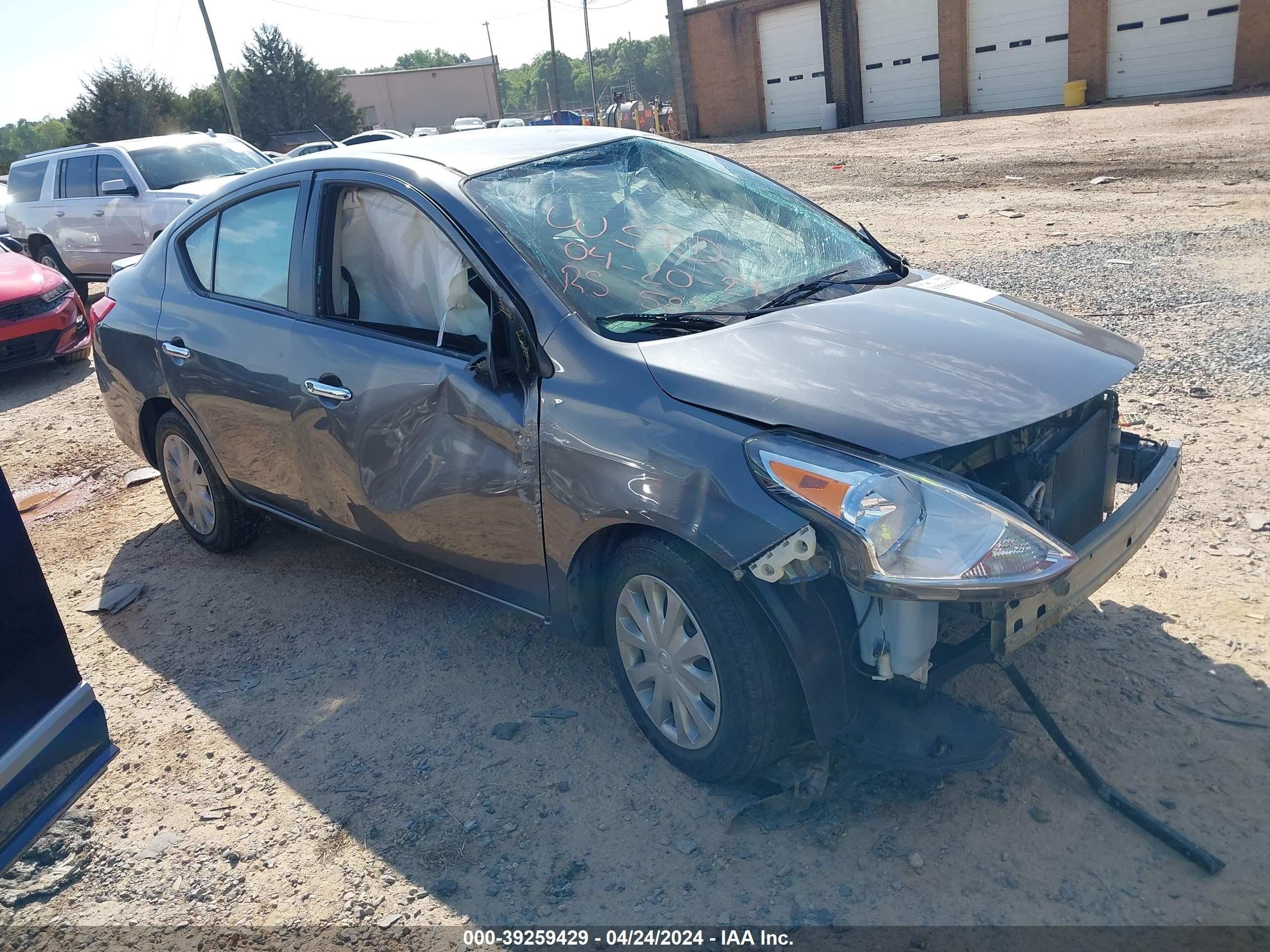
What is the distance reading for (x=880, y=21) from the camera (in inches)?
1177

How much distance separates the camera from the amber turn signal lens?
96.5 inches

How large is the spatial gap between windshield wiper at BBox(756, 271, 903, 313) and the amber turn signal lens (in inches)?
33.4

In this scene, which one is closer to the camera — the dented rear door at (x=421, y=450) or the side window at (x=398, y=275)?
the dented rear door at (x=421, y=450)

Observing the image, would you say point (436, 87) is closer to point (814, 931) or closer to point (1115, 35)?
point (1115, 35)

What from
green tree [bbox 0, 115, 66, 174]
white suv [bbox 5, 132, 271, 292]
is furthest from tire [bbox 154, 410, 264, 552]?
green tree [bbox 0, 115, 66, 174]

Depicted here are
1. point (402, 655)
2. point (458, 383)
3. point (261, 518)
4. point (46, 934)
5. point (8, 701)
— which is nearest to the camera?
point (8, 701)

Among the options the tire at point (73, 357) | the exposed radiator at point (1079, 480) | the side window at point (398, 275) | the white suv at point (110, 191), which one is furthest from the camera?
the white suv at point (110, 191)

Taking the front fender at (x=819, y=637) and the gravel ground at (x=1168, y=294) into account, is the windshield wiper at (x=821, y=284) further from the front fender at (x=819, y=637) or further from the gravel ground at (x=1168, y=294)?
the gravel ground at (x=1168, y=294)

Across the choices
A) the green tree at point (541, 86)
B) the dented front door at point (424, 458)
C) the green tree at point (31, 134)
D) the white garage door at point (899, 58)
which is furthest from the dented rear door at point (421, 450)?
the green tree at point (541, 86)

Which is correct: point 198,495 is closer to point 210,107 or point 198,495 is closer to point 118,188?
point 118,188

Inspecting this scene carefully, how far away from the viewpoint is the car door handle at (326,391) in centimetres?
356

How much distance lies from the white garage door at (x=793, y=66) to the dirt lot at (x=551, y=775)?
95.3 ft

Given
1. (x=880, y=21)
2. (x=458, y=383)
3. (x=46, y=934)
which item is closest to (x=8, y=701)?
(x=46, y=934)

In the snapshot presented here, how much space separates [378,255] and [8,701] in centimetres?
193
